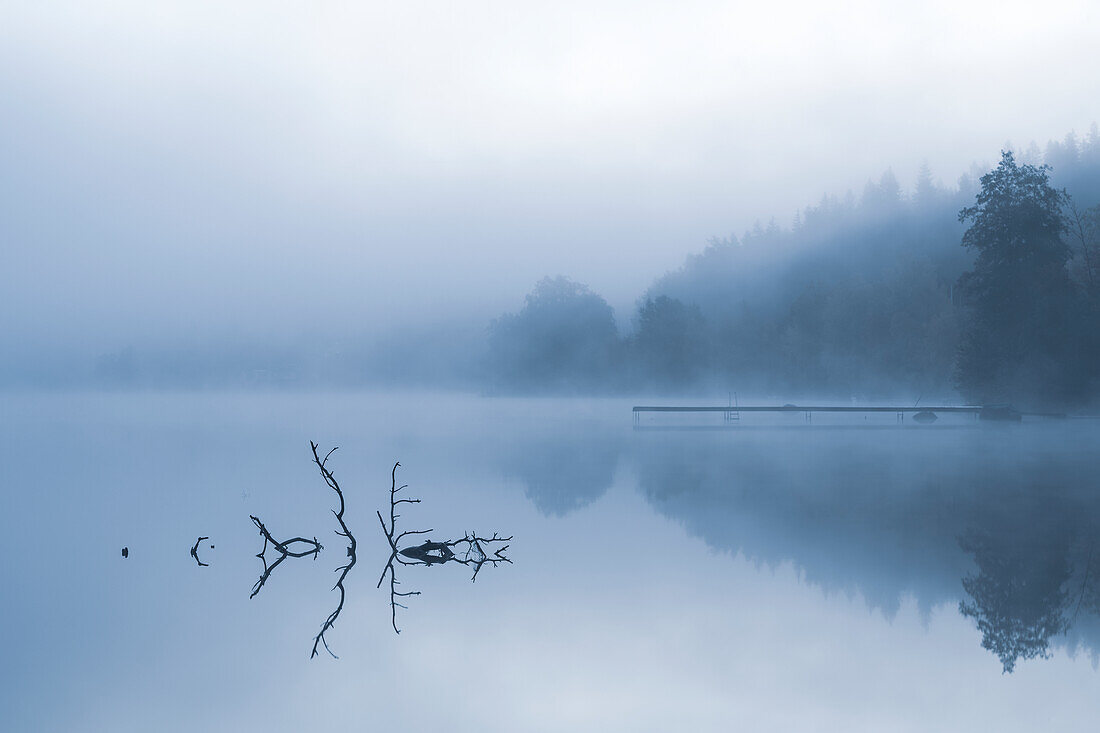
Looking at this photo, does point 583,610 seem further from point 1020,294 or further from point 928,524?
point 1020,294

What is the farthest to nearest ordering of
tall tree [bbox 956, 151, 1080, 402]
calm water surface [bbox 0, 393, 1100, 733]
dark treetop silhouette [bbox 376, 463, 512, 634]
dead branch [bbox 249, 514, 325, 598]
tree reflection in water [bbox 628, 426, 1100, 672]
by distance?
tall tree [bbox 956, 151, 1080, 402] → dark treetop silhouette [bbox 376, 463, 512, 634] → dead branch [bbox 249, 514, 325, 598] → tree reflection in water [bbox 628, 426, 1100, 672] → calm water surface [bbox 0, 393, 1100, 733]

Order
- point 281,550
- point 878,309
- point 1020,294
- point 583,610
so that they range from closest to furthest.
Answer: point 583,610
point 281,550
point 1020,294
point 878,309

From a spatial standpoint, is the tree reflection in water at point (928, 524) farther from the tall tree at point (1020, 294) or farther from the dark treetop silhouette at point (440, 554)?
the tall tree at point (1020, 294)

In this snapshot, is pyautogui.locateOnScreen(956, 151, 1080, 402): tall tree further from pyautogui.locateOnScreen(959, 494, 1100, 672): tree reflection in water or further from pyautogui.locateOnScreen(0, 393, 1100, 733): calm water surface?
pyautogui.locateOnScreen(959, 494, 1100, 672): tree reflection in water

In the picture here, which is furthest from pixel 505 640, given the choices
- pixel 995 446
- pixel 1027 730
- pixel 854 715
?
pixel 995 446

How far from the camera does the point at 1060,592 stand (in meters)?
10.8

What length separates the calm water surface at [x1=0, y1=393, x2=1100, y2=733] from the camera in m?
7.63

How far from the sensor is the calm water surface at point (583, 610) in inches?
301

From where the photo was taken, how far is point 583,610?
1060 centimetres

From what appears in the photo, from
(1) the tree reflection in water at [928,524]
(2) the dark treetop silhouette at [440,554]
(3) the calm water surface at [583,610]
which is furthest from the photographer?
(2) the dark treetop silhouette at [440,554]

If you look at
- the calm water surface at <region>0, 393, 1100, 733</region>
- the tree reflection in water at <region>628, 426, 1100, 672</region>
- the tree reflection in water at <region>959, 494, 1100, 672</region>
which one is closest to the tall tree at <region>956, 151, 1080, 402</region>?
the tree reflection in water at <region>628, 426, 1100, 672</region>

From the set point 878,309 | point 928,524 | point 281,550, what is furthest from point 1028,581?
point 878,309

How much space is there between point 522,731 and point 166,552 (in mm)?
9946

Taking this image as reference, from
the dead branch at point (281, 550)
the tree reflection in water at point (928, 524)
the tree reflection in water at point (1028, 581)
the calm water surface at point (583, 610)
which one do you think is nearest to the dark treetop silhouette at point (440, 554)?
the calm water surface at point (583, 610)
